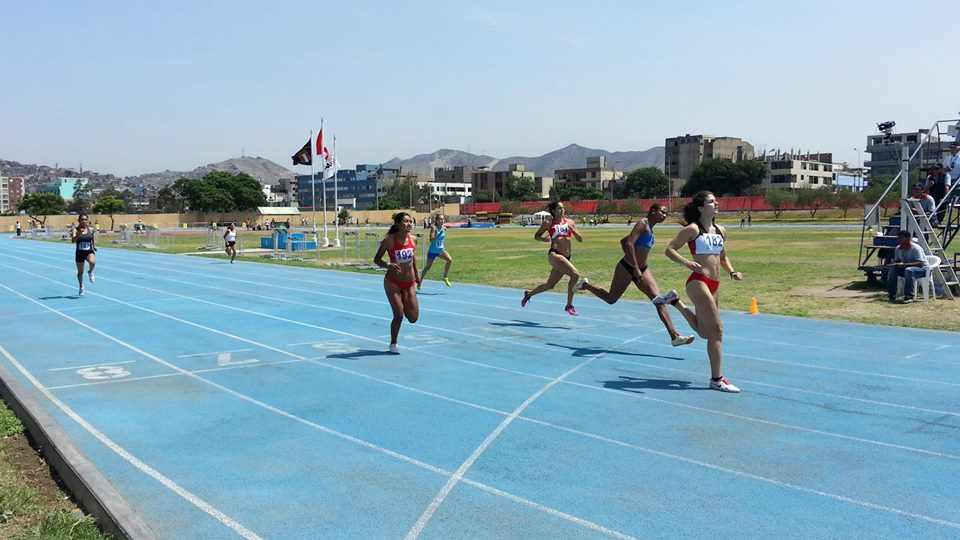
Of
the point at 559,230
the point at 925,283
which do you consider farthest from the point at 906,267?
the point at 559,230

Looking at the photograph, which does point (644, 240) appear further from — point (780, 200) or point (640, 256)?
point (780, 200)

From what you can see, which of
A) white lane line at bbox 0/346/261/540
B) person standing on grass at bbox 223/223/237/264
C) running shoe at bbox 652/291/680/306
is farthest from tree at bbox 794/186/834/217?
white lane line at bbox 0/346/261/540

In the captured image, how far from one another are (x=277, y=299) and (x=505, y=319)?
6.07 meters

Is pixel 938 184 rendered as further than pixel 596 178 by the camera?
No

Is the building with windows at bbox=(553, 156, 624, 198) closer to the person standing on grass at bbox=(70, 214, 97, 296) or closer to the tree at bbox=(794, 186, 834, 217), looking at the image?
the tree at bbox=(794, 186, 834, 217)

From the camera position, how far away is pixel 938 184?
18828 millimetres

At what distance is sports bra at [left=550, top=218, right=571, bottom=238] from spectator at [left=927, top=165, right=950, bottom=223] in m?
11.5

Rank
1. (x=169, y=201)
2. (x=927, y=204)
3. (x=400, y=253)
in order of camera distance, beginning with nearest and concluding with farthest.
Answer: (x=400, y=253), (x=927, y=204), (x=169, y=201)

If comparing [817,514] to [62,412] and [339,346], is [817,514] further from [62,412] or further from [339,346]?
[339,346]

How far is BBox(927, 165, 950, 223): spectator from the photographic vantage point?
1869 centimetres

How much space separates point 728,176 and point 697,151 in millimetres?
39425

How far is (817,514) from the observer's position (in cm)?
468

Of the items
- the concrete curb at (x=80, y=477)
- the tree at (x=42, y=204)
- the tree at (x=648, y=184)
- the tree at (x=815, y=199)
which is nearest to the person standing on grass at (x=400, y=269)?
the concrete curb at (x=80, y=477)

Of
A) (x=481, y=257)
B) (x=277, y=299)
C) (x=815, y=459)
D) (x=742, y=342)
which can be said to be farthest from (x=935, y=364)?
(x=481, y=257)
